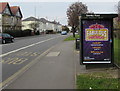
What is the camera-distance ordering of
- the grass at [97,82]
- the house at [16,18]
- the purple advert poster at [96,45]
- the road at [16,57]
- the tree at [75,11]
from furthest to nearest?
the house at [16,18] → the tree at [75,11] → the road at [16,57] → the purple advert poster at [96,45] → the grass at [97,82]

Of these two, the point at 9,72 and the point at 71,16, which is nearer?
the point at 9,72

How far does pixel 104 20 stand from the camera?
28.0 feet

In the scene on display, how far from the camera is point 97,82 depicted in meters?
6.43

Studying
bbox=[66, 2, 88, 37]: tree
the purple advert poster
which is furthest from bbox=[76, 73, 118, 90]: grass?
bbox=[66, 2, 88, 37]: tree

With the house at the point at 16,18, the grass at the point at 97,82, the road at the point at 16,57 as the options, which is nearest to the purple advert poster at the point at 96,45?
the grass at the point at 97,82

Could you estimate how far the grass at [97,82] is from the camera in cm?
598

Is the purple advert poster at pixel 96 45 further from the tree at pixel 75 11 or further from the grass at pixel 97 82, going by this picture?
the tree at pixel 75 11

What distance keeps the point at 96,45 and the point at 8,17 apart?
207 ft

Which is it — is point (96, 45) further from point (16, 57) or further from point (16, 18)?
point (16, 18)

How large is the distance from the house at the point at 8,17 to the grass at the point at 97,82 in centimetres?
5352

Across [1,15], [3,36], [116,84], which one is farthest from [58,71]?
[1,15]

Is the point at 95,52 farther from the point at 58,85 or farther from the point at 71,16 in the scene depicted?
the point at 71,16

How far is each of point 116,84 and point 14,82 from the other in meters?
3.06

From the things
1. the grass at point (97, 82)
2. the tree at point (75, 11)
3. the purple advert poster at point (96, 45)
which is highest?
the tree at point (75, 11)
